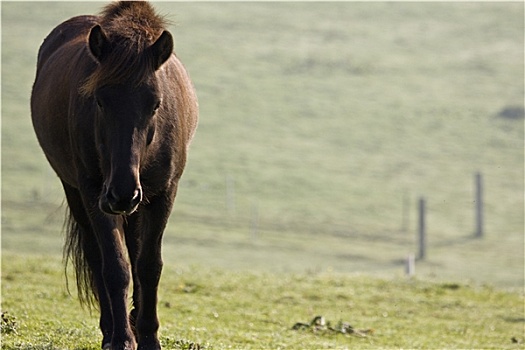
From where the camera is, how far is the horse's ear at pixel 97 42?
6.25 metres

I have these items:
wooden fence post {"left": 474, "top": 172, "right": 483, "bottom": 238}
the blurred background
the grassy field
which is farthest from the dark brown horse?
wooden fence post {"left": 474, "top": 172, "right": 483, "bottom": 238}

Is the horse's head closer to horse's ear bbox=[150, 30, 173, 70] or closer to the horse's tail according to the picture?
horse's ear bbox=[150, 30, 173, 70]

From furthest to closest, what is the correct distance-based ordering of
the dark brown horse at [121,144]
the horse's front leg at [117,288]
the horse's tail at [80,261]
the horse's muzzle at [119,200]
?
the horse's tail at [80,261]
the horse's front leg at [117,288]
the dark brown horse at [121,144]
the horse's muzzle at [119,200]

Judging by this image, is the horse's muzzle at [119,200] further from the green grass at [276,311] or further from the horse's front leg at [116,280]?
the green grass at [276,311]

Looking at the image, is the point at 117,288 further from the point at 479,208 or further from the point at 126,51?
the point at 479,208

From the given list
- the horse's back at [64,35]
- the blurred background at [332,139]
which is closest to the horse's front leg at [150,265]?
the horse's back at [64,35]

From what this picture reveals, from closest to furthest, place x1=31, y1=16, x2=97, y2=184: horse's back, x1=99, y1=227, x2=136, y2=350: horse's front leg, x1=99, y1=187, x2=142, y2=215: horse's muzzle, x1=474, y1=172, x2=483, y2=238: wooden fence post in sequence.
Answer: x1=99, y1=187, x2=142, y2=215: horse's muzzle → x1=99, y1=227, x2=136, y2=350: horse's front leg → x1=31, y1=16, x2=97, y2=184: horse's back → x1=474, y1=172, x2=483, y2=238: wooden fence post

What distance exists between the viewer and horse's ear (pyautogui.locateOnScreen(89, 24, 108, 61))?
625 cm

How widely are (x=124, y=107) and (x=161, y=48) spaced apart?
572mm

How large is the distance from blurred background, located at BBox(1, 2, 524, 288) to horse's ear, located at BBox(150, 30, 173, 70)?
14.4 metres

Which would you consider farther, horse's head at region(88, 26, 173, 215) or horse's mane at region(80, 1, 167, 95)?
horse's mane at region(80, 1, 167, 95)

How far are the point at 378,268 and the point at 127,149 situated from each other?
24.3 meters

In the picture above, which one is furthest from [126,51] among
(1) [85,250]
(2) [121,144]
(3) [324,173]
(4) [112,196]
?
(3) [324,173]

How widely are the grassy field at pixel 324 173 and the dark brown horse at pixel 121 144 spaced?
0.87 m
